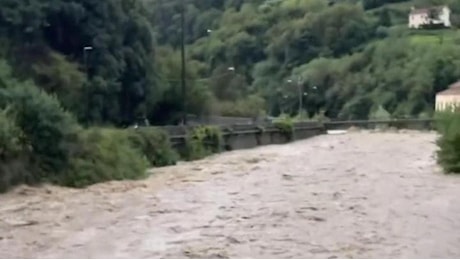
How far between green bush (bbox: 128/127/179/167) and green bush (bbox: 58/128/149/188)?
319 cm

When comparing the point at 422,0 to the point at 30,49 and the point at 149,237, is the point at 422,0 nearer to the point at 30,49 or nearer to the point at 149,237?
the point at 30,49

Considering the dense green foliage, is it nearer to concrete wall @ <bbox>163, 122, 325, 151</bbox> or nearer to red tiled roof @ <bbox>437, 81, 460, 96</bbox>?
concrete wall @ <bbox>163, 122, 325, 151</bbox>

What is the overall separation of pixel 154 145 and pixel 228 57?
222 ft

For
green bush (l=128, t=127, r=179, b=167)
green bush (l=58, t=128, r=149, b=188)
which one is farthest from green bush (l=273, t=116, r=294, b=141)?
green bush (l=58, t=128, r=149, b=188)

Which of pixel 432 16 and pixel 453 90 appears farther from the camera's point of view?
pixel 432 16

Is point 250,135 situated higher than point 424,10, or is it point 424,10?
point 424,10

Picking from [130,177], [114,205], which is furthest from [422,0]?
[114,205]

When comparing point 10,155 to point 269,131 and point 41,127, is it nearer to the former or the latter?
point 41,127

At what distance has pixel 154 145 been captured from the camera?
1630 inches

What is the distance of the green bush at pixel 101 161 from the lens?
3089cm

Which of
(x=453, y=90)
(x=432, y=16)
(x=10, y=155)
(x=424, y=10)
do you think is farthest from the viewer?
(x=424, y=10)

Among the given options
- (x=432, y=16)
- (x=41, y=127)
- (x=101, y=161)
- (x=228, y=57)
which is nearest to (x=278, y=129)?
(x=101, y=161)

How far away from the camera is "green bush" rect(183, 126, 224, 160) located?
4700cm

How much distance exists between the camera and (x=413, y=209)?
22156 mm
